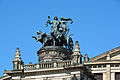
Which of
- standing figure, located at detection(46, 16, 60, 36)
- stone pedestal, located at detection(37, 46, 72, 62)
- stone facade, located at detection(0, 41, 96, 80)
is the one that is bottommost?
stone facade, located at detection(0, 41, 96, 80)

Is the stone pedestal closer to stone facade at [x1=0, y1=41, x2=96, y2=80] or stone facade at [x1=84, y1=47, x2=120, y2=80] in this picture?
stone facade at [x1=0, y1=41, x2=96, y2=80]

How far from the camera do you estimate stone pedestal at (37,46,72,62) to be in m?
76.7

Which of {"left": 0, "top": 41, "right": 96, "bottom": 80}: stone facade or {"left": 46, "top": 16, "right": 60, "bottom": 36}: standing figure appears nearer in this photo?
{"left": 0, "top": 41, "right": 96, "bottom": 80}: stone facade

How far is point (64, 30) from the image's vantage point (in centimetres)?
7912

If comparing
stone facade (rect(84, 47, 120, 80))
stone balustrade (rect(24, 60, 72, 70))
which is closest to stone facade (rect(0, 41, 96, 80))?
stone balustrade (rect(24, 60, 72, 70))

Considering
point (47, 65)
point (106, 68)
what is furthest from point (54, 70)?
point (106, 68)

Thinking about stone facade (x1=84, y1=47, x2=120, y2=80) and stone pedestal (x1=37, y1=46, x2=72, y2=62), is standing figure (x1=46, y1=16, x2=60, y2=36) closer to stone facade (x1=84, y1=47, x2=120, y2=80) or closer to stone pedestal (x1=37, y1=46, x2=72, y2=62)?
stone pedestal (x1=37, y1=46, x2=72, y2=62)

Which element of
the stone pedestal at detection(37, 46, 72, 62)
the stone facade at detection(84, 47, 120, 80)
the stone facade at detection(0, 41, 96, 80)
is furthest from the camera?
Answer: the stone facade at detection(84, 47, 120, 80)

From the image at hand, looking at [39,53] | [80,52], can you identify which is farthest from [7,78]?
[80,52]

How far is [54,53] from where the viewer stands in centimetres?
7694

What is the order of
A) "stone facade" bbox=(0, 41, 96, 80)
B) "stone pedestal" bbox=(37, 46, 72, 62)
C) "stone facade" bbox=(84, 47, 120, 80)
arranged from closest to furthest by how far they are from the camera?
"stone facade" bbox=(0, 41, 96, 80) < "stone pedestal" bbox=(37, 46, 72, 62) < "stone facade" bbox=(84, 47, 120, 80)

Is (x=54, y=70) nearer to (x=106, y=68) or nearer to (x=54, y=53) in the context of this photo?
(x=54, y=53)

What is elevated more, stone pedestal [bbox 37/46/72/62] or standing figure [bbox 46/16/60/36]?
standing figure [bbox 46/16/60/36]

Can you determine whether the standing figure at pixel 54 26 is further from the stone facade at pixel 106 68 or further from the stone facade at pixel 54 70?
the stone facade at pixel 106 68
